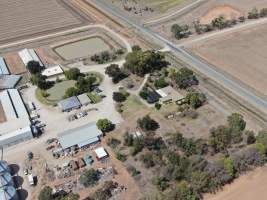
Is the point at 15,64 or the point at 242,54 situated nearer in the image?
the point at 242,54

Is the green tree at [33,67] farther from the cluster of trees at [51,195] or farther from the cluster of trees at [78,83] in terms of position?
the cluster of trees at [51,195]

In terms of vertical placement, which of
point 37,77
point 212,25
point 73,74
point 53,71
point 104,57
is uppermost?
point 37,77

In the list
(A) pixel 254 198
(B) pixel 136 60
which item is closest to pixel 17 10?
(B) pixel 136 60

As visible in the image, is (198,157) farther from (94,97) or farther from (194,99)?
(94,97)

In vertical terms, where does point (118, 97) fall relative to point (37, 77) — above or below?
below

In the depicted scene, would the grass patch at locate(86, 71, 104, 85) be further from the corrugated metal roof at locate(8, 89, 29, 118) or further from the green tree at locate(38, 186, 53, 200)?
the green tree at locate(38, 186, 53, 200)

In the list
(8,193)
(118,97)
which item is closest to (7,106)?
(118,97)

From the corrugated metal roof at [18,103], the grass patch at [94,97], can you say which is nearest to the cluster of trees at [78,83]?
the grass patch at [94,97]

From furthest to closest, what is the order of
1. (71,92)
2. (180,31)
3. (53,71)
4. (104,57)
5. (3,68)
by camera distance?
(180,31) → (104,57) → (3,68) → (53,71) → (71,92)
